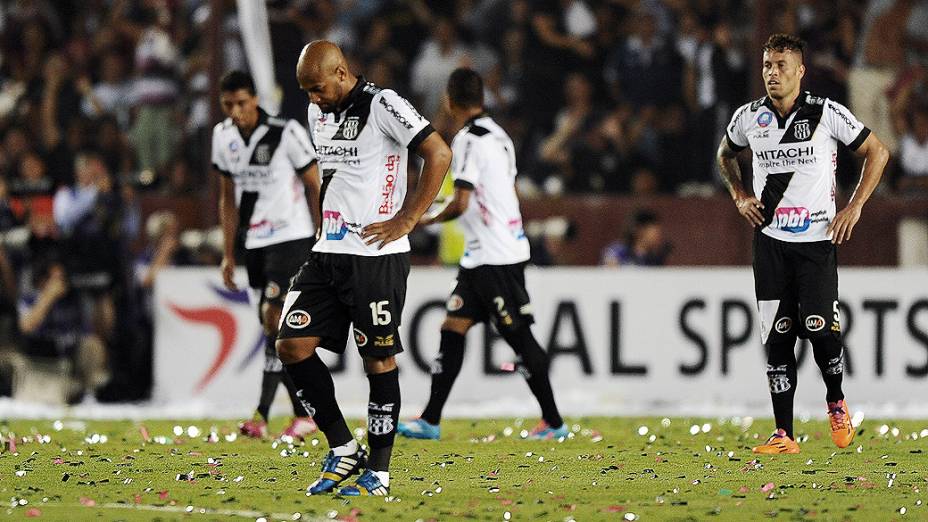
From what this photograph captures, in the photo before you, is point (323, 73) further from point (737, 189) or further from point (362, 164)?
point (737, 189)

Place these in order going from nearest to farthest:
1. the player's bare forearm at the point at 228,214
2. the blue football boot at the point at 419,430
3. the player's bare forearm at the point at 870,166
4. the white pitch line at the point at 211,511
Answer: the white pitch line at the point at 211,511
the player's bare forearm at the point at 870,166
the blue football boot at the point at 419,430
the player's bare forearm at the point at 228,214

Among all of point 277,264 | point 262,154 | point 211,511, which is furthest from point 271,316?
point 211,511

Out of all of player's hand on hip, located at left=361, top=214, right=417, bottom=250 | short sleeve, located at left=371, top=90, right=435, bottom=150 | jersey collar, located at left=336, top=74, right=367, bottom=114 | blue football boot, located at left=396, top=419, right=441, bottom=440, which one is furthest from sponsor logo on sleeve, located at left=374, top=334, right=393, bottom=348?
blue football boot, located at left=396, top=419, right=441, bottom=440

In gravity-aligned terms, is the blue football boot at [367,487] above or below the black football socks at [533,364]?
below

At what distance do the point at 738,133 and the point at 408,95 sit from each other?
25.3 ft

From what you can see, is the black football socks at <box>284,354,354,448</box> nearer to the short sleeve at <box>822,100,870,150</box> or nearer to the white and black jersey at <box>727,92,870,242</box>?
the white and black jersey at <box>727,92,870,242</box>

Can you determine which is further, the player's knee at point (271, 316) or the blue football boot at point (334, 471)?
the player's knee at point (271, 316)

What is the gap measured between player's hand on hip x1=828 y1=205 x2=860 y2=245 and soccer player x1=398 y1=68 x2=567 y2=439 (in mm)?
2212

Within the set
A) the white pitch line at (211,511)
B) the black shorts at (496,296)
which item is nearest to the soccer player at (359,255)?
the white pitch line at (211,511)

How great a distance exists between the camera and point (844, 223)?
934cm

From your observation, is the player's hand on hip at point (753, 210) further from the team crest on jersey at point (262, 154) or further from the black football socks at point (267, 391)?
the black football socks at point (267, 391)

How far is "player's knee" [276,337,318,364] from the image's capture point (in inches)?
306

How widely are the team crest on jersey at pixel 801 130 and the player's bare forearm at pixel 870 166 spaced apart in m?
0.32

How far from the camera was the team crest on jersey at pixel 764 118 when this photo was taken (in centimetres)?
963
